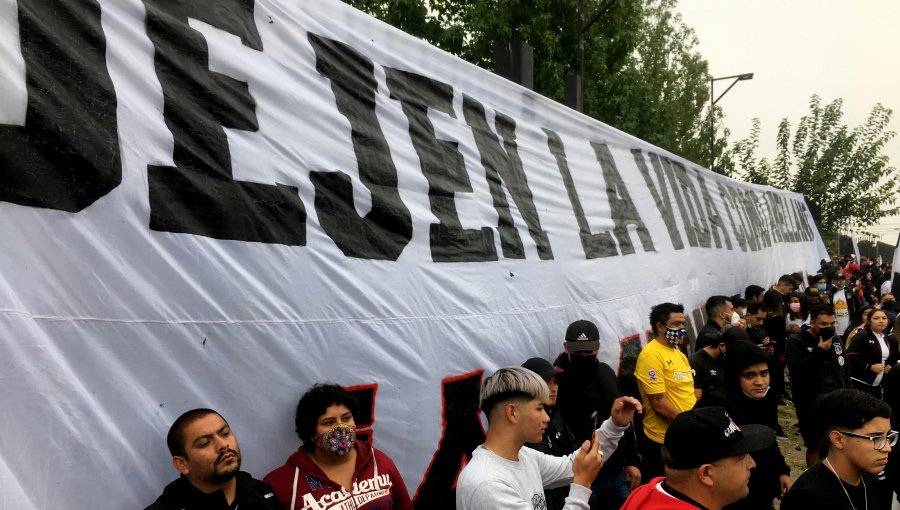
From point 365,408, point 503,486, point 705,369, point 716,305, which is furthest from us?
point 716,305

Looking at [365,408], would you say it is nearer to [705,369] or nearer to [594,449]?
[594,449]

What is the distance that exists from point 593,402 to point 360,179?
1.97m

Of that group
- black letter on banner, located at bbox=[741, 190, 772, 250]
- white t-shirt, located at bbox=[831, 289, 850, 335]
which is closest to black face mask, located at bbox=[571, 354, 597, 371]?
white t-shirt, located at bbox=[831, 289, 850, 335]

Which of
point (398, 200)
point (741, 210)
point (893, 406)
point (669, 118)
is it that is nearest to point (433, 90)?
point (398, 200)

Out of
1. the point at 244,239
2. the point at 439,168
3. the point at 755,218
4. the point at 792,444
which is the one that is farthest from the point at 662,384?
the point at 755,218

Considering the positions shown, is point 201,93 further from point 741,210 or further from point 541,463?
point 741,210

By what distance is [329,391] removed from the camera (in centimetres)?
273

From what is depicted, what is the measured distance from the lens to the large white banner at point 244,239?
2088 mm

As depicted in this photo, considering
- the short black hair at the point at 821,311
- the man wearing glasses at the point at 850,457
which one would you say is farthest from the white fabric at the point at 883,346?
the man wearing glasses at the point at 850,457

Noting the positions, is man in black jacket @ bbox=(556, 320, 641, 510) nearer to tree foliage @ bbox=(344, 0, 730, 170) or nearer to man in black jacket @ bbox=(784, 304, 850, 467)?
man in black jacket @ bbox=(784, 304, 850, 467)

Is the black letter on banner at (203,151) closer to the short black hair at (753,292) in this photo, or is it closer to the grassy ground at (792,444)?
the grassy ground at (792,444)

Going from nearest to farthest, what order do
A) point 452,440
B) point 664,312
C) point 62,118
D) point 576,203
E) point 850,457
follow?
point 62,118 < point 850,457 < point 452,440 < point 664,312 < point 576,203

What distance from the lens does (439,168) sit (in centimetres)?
386

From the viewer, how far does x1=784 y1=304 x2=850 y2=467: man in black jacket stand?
5.88 meters
